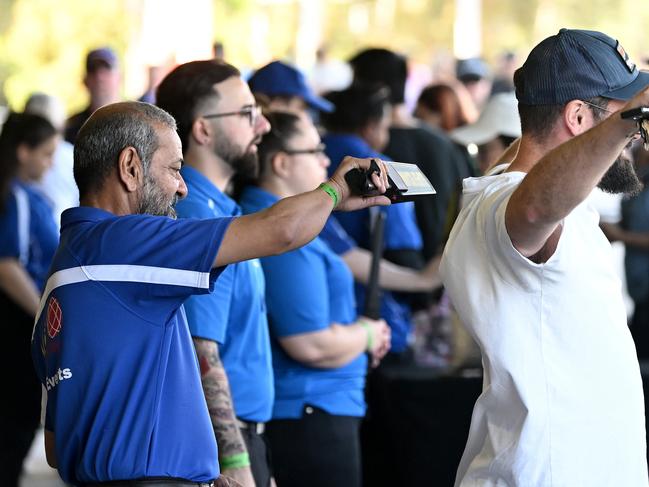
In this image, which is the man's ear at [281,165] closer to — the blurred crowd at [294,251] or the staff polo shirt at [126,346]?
the blurred crowd at [294,251]

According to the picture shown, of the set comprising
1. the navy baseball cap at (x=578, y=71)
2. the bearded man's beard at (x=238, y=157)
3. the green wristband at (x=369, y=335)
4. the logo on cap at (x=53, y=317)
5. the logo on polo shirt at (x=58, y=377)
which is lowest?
the green wristband at (x=369, y=335)

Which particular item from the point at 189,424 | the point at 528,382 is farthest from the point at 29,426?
the point at 528,382

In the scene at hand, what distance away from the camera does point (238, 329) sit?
3625mm

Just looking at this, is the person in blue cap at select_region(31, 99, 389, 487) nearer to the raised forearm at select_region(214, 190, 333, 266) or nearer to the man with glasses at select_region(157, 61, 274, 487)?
the raised forearm at select_region(214, 190, 333, 266)

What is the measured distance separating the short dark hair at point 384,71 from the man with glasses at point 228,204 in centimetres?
309

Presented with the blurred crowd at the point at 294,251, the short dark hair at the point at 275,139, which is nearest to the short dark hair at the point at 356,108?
the blurred crowd at the point at 294,251

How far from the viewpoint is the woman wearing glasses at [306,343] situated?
410 cm

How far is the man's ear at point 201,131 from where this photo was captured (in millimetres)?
3727

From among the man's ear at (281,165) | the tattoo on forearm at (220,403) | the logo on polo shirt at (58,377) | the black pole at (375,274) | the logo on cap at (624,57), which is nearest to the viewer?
the logo on polo shirt at (58,377)

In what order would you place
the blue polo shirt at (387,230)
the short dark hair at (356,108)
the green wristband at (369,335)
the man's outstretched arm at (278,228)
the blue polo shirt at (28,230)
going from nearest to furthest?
the man's outstretched arm at (278,228) → the green wristband at (369,335) → the blue polo shirt at (387,230) → the blue polo shirt at (28,230) → the short dark hair at (356,108)

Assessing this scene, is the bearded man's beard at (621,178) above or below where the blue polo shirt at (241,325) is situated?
above

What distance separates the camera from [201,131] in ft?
12.2

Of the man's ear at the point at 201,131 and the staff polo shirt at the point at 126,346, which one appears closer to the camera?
the staff polo shirt at the point at 126,346

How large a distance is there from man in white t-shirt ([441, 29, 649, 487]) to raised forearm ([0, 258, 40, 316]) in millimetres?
3229
